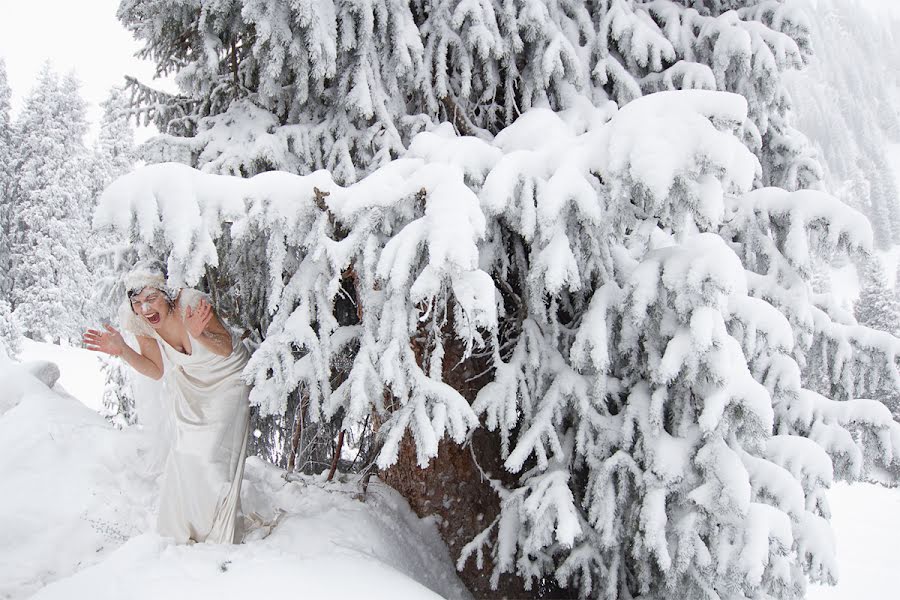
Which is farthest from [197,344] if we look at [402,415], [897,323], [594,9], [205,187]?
[897,323]

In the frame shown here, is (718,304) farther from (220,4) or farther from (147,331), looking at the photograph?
(220,4)

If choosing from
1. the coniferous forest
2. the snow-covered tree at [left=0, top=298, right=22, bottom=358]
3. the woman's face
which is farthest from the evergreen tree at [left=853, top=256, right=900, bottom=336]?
the snow-covered tree at [left=0, top=298, right=22, bottom=358]

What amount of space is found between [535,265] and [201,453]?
77.8 inches

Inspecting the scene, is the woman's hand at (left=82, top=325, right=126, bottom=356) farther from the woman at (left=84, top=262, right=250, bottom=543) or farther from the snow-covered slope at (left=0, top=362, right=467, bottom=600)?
the snow-covered slope at (left=0, top=362, right=467, bottom=600)

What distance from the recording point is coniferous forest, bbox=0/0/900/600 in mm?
2398

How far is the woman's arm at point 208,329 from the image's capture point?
284 cm

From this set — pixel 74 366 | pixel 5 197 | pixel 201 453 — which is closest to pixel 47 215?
pixel 5 197

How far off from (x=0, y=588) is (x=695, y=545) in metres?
3.72

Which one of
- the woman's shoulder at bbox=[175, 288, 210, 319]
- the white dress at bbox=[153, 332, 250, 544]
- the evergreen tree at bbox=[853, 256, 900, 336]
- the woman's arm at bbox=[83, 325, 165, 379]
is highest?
the woman's shoulder at bbox=[175, 288, 210, 319]

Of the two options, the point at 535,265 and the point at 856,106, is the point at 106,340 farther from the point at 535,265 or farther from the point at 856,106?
the point at 856,106

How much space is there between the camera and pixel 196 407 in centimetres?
298

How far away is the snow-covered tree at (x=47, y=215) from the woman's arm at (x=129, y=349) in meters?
23.4

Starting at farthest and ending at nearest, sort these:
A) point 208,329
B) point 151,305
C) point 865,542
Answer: point 865,542 < point 208,329 < point 151,305

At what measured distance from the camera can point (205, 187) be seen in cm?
241
